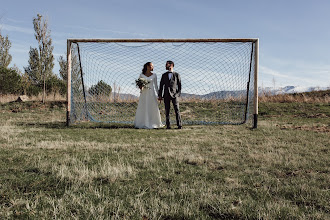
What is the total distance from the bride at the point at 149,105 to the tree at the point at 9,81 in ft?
65.2

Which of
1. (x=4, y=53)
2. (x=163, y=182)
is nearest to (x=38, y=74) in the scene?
(x=4, y=53)

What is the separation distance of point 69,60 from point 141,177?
283 inches

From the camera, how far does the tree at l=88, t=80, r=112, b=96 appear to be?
11437 mm

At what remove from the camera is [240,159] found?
14.5 feet

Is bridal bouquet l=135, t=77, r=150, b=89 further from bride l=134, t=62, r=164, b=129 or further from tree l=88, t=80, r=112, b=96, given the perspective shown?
tree l=88, t=80, r=112, b=96

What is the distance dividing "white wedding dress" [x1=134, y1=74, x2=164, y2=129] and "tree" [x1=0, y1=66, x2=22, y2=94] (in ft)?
65.3

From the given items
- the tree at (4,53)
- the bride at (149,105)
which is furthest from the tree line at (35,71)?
the bride at (149,105)

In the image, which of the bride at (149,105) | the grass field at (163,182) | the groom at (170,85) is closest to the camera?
the grass field at (163,182)

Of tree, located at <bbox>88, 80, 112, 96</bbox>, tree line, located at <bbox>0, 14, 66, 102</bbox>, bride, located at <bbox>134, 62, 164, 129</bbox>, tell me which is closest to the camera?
bride, located at <bbox>134, 62, 164, 129</bbox>

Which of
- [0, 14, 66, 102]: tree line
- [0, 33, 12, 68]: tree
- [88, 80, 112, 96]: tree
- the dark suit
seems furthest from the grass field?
[0, 33, 12, 68]: tree

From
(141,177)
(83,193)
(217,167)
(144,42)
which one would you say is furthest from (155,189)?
(144,42)

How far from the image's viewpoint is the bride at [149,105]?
928 centimetres

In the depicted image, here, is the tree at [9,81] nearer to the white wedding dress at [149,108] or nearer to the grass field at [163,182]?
the white wedding dress at [149,108]

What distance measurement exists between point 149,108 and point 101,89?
362 centimetres
